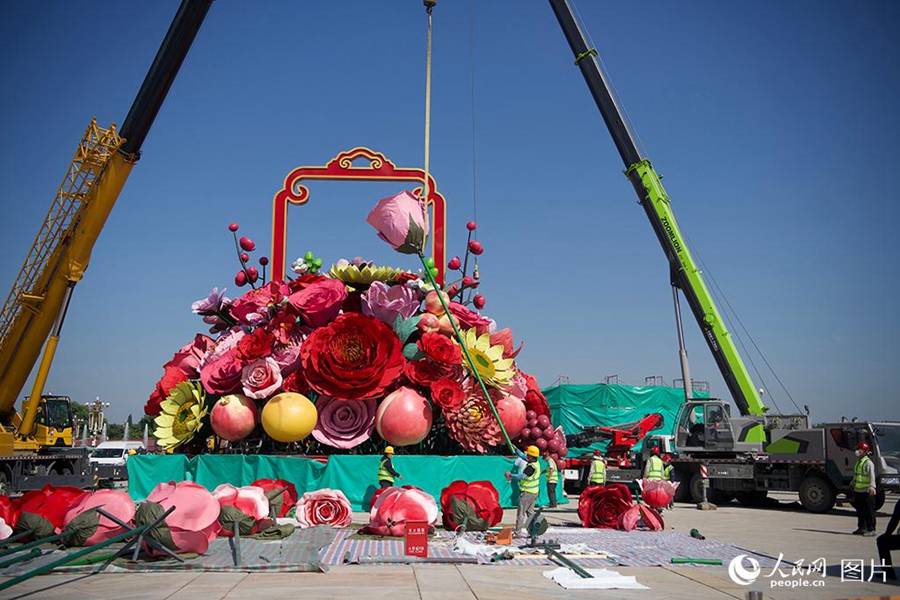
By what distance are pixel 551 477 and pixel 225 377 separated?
7190mm

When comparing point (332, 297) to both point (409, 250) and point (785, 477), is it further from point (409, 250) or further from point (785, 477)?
point (785, 477)

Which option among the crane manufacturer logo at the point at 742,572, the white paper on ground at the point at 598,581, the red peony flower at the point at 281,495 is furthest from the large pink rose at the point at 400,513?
the crane manufacturer logo at the point at 742,572

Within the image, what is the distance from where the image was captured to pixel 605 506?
1267cm

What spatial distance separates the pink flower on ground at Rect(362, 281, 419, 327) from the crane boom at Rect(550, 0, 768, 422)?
1008 cm

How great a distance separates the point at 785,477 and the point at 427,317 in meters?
10.5

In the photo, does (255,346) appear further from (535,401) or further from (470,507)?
(535,401)

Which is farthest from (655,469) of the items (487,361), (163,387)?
(163,387)

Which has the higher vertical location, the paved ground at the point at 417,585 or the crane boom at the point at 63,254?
the crane boom at the point at 63,254

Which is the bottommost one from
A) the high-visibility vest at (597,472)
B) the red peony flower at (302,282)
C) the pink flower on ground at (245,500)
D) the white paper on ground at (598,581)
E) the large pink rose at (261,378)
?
the white paper on ground at (598,581)

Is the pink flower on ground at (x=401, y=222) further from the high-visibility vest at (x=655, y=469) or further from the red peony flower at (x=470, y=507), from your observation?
the high-visibility vest at (x=655, y=469)

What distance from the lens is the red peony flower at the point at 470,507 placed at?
11242 mm

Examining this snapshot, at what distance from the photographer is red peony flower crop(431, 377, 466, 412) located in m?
14.2

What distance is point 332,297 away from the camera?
14.9 metres

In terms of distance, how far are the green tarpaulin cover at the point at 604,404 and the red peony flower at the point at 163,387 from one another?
78.6 feet
